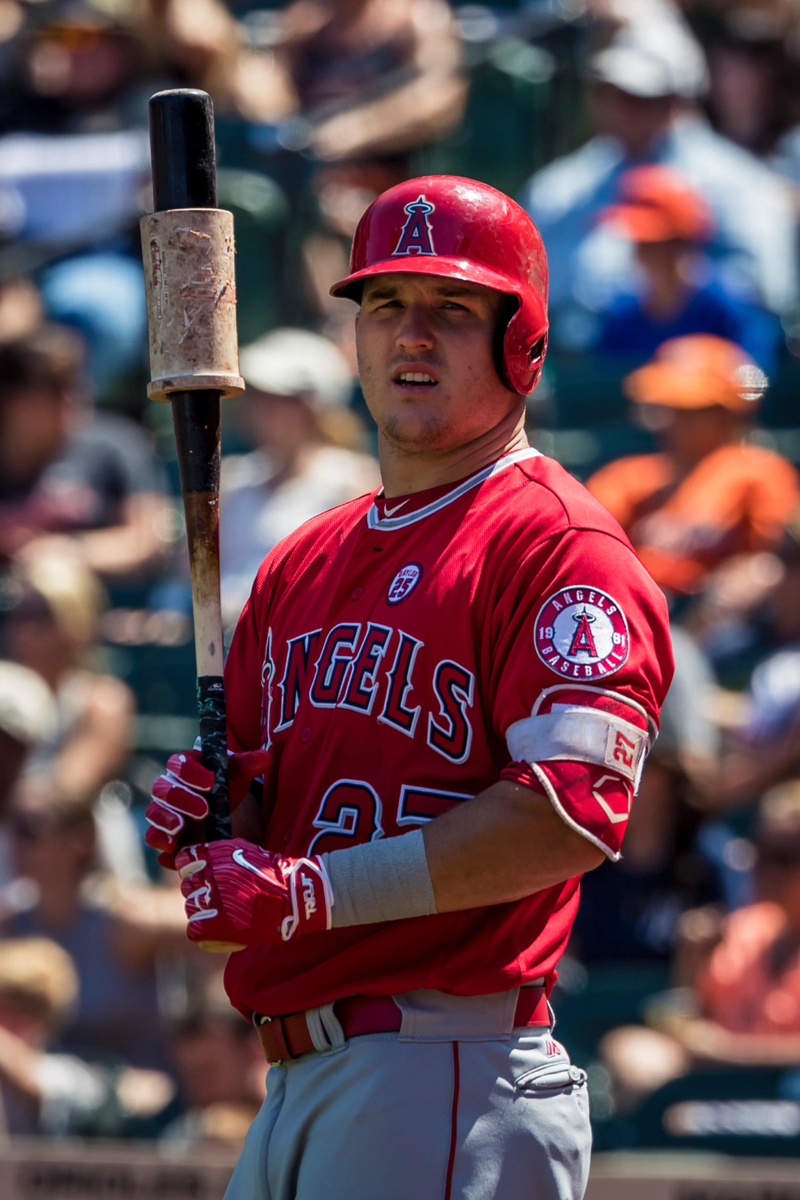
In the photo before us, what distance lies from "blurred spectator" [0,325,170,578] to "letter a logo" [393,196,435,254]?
13.5ft

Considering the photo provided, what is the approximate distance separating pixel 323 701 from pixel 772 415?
14.1 feet

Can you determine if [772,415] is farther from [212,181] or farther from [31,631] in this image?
[212,181]

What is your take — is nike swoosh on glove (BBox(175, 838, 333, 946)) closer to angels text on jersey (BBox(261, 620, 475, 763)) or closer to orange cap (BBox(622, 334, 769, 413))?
angels text on jersey (BBox(261, 620, 475, 763))

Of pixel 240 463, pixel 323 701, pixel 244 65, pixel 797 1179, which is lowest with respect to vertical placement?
pixel 797 1179

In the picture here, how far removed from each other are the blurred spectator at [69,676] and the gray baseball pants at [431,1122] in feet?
11.3

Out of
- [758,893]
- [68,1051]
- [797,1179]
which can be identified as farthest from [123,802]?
[797,1179]

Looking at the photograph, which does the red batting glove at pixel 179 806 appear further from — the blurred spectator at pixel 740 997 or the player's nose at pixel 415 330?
the blurred spectator at pixel 740 997

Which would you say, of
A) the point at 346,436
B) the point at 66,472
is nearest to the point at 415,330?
the point at 346,436

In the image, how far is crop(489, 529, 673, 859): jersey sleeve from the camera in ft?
7.36

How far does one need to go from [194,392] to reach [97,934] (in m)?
3.16

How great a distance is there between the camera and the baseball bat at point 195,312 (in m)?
2.61

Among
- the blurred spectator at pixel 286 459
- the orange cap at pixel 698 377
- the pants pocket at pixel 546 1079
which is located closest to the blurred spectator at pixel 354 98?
the blurred spectator at pixel 286 459

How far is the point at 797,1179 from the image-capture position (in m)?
4.26

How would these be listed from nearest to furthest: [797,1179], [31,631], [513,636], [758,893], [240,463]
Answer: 1. [513,636]
2. [797,1179]
3. [758,893]
4. [31,631]
5. [240,463]
